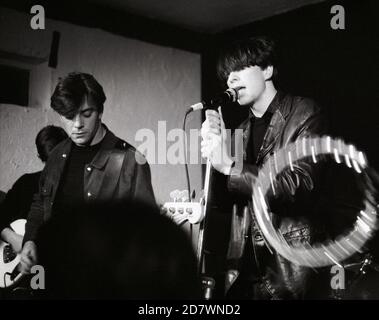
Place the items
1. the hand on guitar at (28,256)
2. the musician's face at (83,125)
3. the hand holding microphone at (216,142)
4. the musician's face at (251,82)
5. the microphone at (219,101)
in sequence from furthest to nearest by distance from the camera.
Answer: the musician's face at (83,125) → the hand on guitar at (28,256) → the musician's face at (251,82) → the microphone at (219,101) → the hand holding microphone at (216,142)

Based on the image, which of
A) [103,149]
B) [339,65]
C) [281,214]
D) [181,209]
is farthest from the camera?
[103,149]

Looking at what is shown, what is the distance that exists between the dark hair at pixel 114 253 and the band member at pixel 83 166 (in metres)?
0.04

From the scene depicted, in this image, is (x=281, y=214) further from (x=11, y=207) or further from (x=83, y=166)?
(x=11, y=207)

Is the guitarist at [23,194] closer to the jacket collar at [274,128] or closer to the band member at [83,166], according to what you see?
the band member at [83,166]

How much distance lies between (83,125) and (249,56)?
790 millimetres

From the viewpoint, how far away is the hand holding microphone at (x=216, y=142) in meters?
1.77

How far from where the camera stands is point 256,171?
191cm

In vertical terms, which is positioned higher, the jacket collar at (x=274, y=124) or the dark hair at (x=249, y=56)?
the dark hair at (x=249, y=56)

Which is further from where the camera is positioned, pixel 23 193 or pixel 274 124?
pixel 23 193

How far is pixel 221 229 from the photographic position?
6.77ft

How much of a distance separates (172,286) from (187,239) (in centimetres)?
20

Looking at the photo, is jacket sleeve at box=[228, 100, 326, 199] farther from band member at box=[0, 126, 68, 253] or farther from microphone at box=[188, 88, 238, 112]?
band member at box=[0, 126, 68, 253]

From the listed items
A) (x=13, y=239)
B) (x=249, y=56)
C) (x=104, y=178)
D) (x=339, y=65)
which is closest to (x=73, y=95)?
(x=104, y=178)

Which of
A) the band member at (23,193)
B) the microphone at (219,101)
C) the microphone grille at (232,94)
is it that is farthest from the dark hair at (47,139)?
the microphone grille at (232,94)
